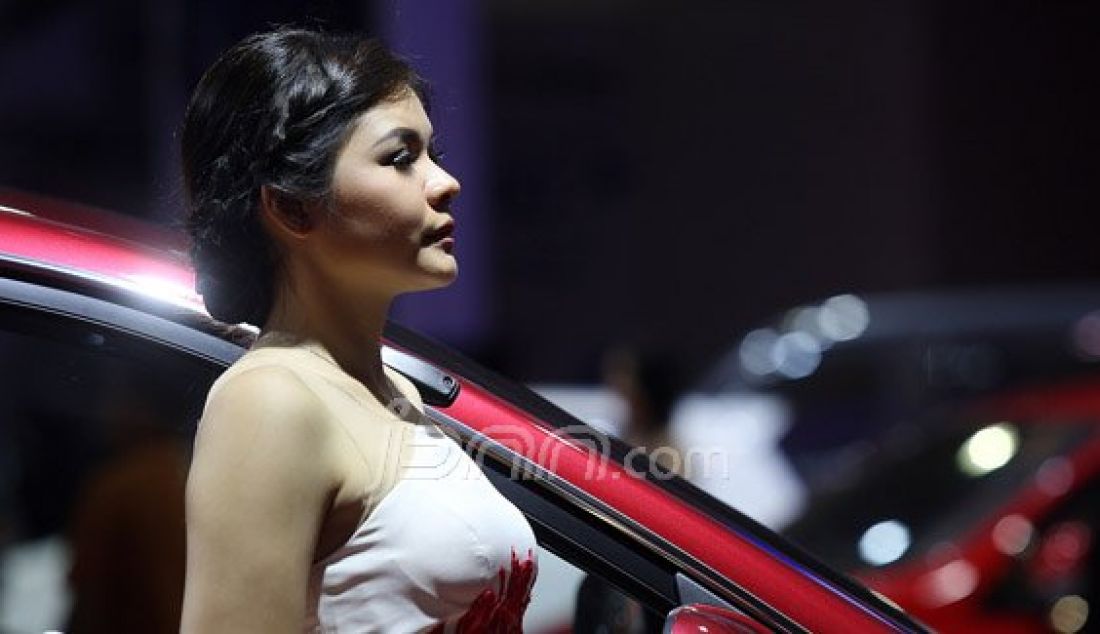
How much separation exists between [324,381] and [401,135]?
10.4 inches

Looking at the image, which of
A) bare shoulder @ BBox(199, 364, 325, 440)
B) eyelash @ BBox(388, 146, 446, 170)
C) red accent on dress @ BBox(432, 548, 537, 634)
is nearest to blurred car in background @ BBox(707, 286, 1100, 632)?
red accent on dress @ BBox(432, 548, 537, 634)

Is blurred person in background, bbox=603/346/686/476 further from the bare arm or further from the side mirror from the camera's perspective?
the bare arm

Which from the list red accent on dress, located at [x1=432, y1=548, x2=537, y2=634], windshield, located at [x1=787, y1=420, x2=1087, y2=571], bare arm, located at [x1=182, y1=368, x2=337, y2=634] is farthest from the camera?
windshield, located at [x1=787, y1=420, x2=1087, y2=571]

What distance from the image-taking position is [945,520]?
5.90 m

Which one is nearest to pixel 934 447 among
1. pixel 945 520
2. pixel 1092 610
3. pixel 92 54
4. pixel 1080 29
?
pixel 945 520

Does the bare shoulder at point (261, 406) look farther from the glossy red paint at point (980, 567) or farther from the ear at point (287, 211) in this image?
the glossy red paint at point (980, 567)

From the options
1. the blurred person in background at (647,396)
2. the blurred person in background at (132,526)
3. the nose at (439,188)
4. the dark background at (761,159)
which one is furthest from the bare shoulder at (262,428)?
the dark background at (761,159)

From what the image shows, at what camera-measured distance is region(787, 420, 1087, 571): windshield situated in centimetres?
582

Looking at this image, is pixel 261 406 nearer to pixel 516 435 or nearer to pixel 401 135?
pixel 401 135

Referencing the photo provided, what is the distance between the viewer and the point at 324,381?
76.7 inches

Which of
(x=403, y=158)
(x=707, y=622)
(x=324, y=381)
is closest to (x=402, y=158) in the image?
(x=403, y=158)

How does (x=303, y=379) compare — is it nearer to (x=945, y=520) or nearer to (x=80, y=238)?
(x=80, y=238)

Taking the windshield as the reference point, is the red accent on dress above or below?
below

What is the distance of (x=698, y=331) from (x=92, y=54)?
306 inches
